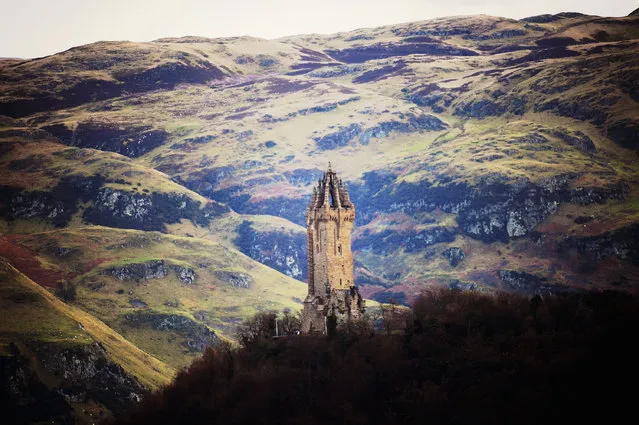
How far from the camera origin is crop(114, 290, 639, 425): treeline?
384 feet

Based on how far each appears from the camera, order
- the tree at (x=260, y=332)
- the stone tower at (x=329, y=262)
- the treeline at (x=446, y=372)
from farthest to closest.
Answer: the tree at (x=260, y=332), the stone tower at (x=329, y=262), the treeline at (x=446, y=372)

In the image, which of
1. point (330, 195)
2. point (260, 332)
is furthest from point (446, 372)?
point (330, 195)

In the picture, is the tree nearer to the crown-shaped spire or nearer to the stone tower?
the stone tower

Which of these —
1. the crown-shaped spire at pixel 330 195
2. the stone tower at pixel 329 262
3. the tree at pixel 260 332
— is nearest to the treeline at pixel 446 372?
the tree at pixel 260 332

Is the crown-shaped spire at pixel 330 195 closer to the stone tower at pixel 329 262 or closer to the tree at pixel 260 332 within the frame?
the stone tower at pixel 329 262

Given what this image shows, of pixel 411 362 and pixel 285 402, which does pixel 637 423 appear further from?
pixel 285 402

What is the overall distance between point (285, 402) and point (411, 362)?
62.8 feet

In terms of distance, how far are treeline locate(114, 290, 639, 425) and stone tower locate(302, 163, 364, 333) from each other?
335 cm

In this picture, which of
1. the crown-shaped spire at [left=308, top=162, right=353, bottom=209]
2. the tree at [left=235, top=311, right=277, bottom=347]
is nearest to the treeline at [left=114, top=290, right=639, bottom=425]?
the tree at [left=235, top=311, right=277, bottom=347]

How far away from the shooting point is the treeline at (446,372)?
117m

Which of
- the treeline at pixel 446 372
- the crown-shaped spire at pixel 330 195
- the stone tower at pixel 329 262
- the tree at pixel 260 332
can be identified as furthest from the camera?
the tree at pixel 260 332

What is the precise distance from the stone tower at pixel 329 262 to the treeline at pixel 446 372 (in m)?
3.35

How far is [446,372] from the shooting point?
127 m

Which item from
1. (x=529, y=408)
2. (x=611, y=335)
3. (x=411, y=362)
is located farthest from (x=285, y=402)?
(x=611, y=335)
